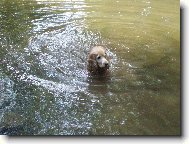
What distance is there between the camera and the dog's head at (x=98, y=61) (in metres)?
6.77

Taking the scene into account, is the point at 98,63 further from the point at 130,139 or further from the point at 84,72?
the point at 130,139

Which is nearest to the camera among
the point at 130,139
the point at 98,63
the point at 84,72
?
the point at 130,139

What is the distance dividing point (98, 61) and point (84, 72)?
43 cm

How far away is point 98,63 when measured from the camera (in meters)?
6.82

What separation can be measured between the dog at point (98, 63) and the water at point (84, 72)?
0.17m

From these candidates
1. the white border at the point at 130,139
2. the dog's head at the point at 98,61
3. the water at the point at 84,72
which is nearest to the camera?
the white border at the point at 130,139

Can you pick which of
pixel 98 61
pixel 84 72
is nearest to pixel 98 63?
pixel 98 61

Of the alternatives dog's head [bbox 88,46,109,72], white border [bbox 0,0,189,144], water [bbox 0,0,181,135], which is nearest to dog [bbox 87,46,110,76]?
dog's head [bbox 88,46,109,72]

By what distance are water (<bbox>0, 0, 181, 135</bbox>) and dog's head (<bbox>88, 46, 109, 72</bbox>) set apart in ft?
0.66

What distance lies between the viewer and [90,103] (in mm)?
6023

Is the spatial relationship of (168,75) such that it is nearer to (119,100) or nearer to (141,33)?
(119,100)

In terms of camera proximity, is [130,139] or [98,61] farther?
[98,61]

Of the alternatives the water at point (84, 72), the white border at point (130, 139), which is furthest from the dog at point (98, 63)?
the white border at point (130, 139)

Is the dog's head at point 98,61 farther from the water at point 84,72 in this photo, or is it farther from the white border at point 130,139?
the white border at point 130,139
